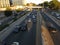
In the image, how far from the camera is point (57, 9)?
115 m

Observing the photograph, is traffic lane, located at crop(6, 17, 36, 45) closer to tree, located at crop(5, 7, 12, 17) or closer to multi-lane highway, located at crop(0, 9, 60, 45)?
multi-lane highway, located at crop(0, 9, 60, 45)

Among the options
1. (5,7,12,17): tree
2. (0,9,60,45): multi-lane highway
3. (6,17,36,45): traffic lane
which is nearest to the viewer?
(6,17,36,45): traffic lane

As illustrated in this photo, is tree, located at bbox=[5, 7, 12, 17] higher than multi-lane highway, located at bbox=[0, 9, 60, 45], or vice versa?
multi-lane highway, located at bbox=[0, 9, 60, 45]

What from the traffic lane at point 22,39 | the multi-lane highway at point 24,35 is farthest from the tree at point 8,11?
the traffic lane at point 22,39

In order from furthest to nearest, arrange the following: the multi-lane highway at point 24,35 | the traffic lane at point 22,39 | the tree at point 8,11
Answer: the tree at point 8,11 → the multi-lane highway at point 24,35 → the traffic lane at point 22,39

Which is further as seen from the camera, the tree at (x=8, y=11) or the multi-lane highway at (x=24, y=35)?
the tree at (x=8, y=11)

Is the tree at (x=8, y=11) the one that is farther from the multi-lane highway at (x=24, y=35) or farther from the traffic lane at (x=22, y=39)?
the traffic lane at (x=22, y=39)

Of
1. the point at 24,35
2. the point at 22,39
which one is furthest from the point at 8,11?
the point at 22,39

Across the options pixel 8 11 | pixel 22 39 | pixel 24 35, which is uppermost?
pixel 22 39

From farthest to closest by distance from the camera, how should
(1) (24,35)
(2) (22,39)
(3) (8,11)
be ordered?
(3) (8,11), (1) (24,35), (2) (22,39)

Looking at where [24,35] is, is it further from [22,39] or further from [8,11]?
[8,11]

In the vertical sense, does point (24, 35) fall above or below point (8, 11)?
above

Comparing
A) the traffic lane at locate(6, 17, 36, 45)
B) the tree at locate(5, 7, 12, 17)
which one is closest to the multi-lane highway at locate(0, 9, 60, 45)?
the traffic lane at locate(6, 17, 36, 45)

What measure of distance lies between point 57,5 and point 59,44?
303 ft
